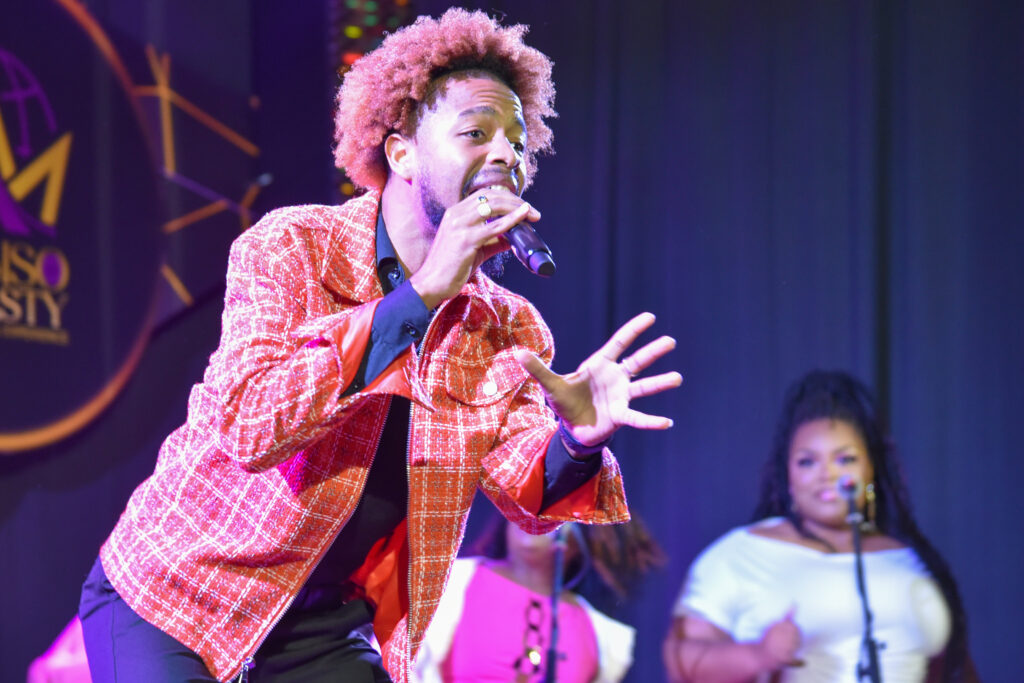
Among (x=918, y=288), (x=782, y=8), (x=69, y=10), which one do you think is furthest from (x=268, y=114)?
(x=918, y=288)

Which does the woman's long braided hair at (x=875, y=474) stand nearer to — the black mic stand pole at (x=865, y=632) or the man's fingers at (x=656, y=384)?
the black mic stand pole at (x=865, y=632)

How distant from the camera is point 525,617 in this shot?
3.90 metres

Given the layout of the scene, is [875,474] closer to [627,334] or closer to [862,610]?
[862,610]

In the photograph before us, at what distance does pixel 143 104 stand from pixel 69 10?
46cm

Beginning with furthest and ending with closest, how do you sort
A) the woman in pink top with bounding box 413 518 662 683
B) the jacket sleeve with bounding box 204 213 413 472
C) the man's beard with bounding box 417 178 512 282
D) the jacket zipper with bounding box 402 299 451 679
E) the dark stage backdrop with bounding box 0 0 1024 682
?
the woman in pink top with bounding box 413 518 662 683, the dark stage backdrop with bounding box 0 0 1024 682, the man's beard with bounding box 417 178 512 282, the jacket zipper with bounding box 402 299 451 679, the jacket sleeve with bounding box 204 213 413 472

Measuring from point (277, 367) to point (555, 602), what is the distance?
2.48 metres

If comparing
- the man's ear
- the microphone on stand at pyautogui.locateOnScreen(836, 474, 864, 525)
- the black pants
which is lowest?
the black pants

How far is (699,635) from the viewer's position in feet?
12.6

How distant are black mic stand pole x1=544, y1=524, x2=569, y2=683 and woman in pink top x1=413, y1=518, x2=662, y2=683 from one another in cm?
5

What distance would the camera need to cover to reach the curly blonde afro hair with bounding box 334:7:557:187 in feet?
7.29

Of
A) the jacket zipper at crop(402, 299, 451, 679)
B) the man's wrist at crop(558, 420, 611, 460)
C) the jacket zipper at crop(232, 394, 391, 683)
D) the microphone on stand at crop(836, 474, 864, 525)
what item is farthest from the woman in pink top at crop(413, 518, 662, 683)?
the man's wrist at crop(558, 420, 611, 460)

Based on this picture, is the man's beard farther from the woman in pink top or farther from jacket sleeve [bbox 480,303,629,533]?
the woman in pink top

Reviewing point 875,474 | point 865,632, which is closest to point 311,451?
point 865,632

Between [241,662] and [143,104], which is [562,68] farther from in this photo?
[241,662]
